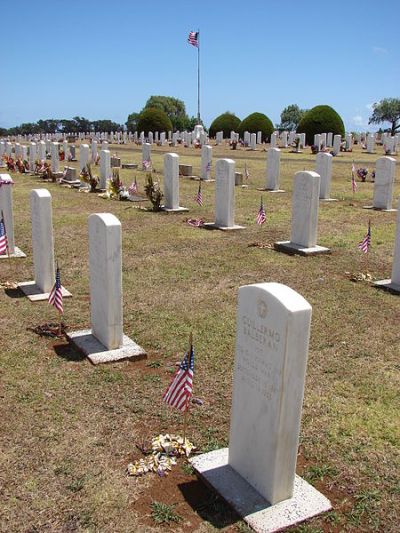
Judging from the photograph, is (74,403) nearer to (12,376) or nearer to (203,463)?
(12,376)

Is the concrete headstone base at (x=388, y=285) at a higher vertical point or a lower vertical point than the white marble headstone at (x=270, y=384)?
lower

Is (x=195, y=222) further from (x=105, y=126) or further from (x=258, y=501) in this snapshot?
(x=105, y=126)

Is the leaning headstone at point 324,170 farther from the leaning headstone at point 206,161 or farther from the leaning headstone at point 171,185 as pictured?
the leaning headstone at point 206,161

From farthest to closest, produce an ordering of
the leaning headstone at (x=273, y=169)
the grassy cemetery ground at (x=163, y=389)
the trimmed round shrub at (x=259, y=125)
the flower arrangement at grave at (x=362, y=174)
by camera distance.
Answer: the trimmed round shrub at (x=259, y=125)
the flower arrangement at grave at (x=362, y=174)
the leaning headstone at (x=273, y=169)
the grassy cemetery ground at (x=163, y=389)

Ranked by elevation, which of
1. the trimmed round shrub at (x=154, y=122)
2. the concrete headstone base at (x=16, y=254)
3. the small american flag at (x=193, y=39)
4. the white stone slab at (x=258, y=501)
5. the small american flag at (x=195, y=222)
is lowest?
the white stone slab at (x=258, y=501)

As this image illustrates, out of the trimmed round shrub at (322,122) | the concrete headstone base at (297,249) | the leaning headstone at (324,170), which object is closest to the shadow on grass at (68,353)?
the concrete headstone base at (297,249)

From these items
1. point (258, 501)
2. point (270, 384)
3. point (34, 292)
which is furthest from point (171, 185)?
point (258, 501)

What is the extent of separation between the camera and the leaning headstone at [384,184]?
592 inches

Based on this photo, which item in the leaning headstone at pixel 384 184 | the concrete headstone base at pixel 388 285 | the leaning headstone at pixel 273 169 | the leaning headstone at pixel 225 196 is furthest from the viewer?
the leaning headstone at pixel 273 169

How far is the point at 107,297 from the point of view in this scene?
6.07m

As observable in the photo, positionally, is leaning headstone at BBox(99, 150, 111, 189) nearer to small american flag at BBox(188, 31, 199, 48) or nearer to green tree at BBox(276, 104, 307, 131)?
small american flag at BBox(188, 31, 199, 48)

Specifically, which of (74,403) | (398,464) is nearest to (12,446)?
(74,403)

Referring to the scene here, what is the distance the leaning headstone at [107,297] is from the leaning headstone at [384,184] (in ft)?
35.6

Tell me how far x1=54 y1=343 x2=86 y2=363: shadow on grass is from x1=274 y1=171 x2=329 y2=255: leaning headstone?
5.44 meters
